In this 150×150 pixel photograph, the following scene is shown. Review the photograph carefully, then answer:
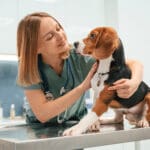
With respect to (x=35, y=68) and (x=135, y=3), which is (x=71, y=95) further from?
(x=135, y=3)

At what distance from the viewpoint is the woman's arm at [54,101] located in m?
0.73

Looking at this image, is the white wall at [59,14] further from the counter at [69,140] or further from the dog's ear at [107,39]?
the counter at [69,140]

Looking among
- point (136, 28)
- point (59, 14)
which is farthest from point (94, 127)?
point (136, 28)

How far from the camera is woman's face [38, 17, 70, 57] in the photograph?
78cm

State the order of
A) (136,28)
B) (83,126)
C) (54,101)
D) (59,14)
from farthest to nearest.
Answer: (136,28) < (59,14) < (54,101) < (83,126)

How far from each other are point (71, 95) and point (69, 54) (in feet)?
0.56

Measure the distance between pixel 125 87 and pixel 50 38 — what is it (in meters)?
0.23

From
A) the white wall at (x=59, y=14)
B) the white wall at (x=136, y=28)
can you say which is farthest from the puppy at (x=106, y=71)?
the white wall at (x=136, y=28)

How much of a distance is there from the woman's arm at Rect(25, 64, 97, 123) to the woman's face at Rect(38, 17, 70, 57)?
0.11m

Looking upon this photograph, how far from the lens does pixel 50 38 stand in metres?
0.77

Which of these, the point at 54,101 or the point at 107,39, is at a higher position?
the point at 107,39

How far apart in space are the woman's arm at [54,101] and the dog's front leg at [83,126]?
0.07 metres

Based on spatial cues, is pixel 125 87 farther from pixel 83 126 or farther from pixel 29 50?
pixel 29 50

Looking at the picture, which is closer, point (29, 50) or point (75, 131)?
point (75, 131)
